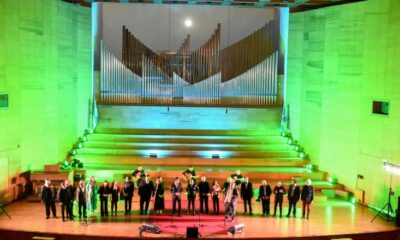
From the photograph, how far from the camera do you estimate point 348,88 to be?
1586cm

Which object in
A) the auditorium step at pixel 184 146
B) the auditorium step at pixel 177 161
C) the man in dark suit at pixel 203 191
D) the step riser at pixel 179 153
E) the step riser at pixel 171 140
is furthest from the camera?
the step riser at pixel 171 140

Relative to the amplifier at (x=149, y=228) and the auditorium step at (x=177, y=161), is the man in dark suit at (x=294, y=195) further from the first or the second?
the amplifier at (x=149, y=228)

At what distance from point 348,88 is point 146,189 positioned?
6.53m

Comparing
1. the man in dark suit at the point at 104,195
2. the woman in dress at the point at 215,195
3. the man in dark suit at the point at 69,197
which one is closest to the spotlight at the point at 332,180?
the woman in dress at the point at 215,195

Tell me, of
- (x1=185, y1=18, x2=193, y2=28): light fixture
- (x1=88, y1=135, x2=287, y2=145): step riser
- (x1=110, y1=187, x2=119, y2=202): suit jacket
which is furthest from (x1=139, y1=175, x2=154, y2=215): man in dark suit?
(x1=185, y1=18, x2=193, y2=28): light fixture

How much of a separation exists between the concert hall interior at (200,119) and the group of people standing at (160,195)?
0.04m

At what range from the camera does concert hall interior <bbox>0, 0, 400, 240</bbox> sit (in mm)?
13523

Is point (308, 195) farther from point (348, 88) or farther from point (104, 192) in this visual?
point (104, 192)

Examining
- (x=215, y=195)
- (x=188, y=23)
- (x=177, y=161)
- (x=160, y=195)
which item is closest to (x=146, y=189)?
(x=160, y=195)

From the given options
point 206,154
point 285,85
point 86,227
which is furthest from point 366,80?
point 86,227

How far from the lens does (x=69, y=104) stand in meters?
17.4

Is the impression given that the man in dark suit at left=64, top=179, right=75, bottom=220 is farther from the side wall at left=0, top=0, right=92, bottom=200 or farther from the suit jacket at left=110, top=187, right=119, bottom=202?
the side wall at left=0, top=0, right=92, bottom=200

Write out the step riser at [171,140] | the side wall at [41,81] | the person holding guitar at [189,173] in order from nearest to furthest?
the side wall at [41,81], the person holding guitar at [189,173], the step riser at [171,140]

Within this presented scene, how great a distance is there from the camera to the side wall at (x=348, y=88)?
14203 millimetres
